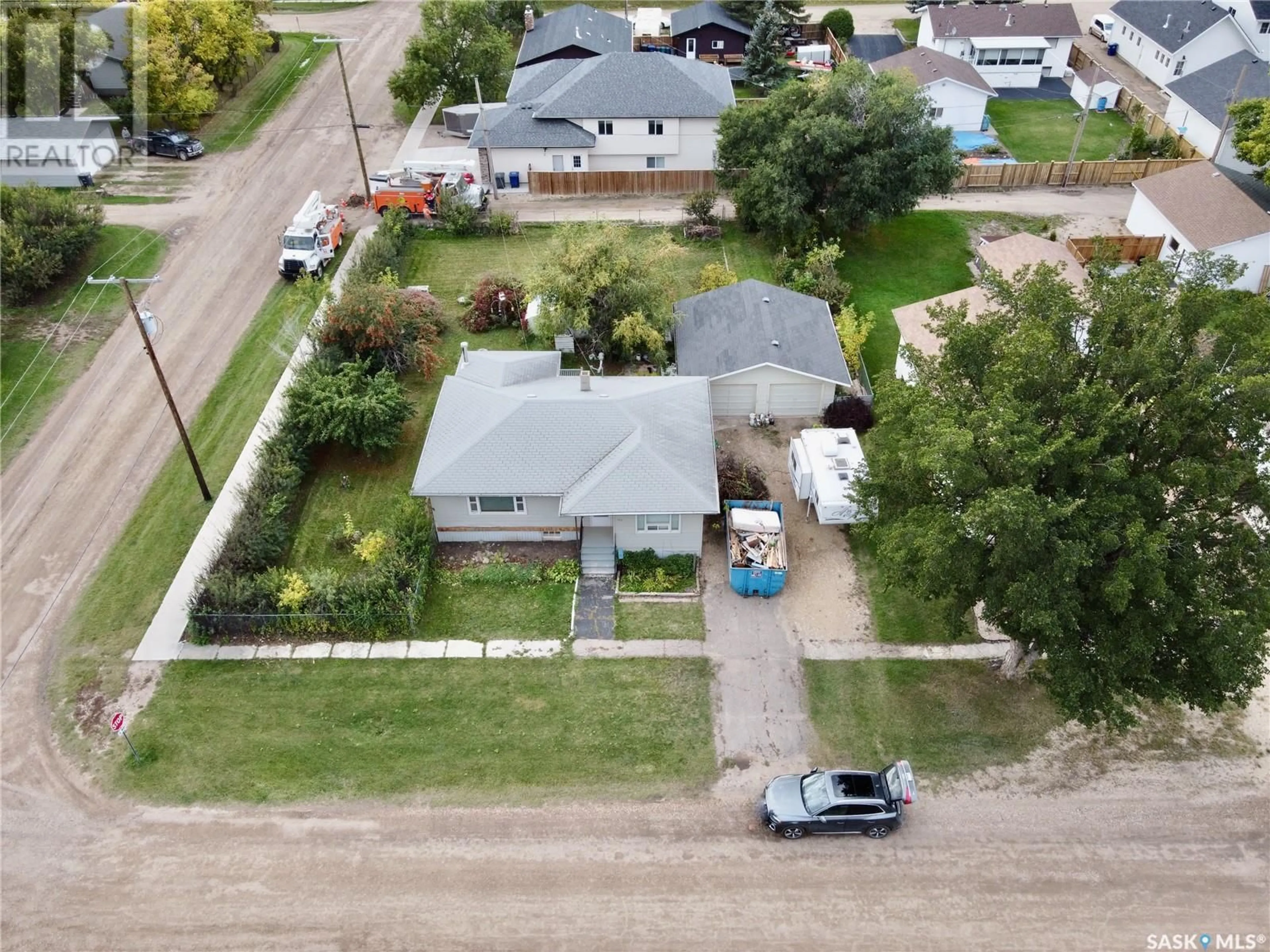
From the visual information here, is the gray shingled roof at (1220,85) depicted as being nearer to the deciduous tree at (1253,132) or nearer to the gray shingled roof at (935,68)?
the deciduous tree at (1253,132)

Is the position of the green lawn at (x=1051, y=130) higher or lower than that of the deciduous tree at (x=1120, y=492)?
lower

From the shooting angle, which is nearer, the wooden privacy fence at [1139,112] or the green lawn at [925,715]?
the green lawn at [925,715]

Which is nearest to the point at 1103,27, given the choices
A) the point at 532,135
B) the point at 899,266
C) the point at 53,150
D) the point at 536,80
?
the point at 899,266

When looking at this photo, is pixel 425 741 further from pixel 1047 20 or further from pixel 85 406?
pixel 1047 20

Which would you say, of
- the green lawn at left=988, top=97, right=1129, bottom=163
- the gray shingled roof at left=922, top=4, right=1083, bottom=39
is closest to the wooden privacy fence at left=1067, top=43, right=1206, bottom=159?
the green lawn at left=988, top=97, right=1129, bottom=163

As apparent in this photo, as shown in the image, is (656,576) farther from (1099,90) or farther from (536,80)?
(1099,90)

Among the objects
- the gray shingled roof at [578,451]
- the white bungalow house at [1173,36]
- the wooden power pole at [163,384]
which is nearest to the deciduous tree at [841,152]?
the gray shingled roof at [578,451]

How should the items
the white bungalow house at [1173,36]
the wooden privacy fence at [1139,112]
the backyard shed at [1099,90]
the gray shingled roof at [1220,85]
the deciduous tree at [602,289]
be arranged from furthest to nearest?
the white bungalow house at [1173,36] → the backyard shed at [1099,90] → the wooden privacy fence at [1139,112] → the gray shingled roof at [1220,85] → the deciduous tree at [602,289]
